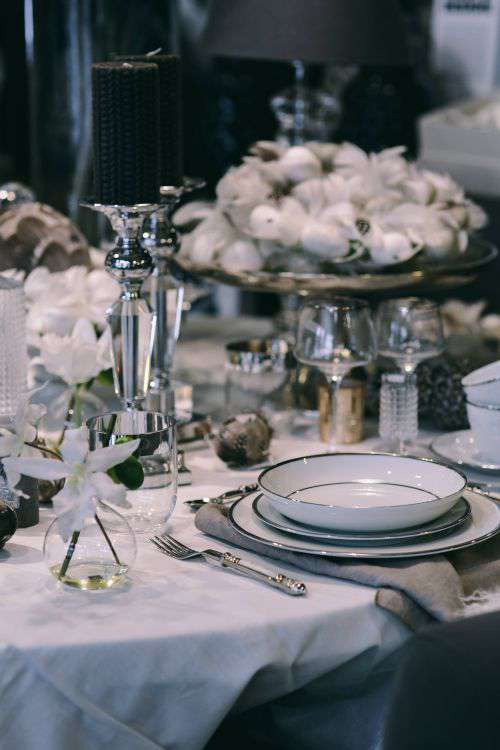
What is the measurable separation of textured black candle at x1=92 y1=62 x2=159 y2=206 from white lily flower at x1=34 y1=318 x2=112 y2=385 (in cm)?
20

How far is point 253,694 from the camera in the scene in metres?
1.09

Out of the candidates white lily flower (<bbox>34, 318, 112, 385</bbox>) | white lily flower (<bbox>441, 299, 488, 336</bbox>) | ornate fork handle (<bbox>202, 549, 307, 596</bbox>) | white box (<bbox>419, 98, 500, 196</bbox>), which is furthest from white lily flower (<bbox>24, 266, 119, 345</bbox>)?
white box (<bbox>419, 98, 500, 196</bbox>)

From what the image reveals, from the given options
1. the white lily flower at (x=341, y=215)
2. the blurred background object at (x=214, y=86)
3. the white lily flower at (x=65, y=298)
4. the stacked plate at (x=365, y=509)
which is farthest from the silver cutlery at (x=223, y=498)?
the blurred background object at (x=214, y=86)

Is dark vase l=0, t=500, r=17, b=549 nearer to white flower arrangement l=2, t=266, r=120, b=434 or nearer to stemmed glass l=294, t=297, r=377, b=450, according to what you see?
white flower arrangement l=2, t=266, r=120, b=434

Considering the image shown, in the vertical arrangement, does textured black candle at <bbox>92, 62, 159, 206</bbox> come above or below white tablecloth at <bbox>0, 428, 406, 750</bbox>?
above

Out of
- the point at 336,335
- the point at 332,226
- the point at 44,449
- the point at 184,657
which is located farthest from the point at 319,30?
the point at 184,657

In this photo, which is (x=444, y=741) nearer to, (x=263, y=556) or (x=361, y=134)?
(x=263, y=556)

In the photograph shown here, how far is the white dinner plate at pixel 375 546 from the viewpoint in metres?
1.16

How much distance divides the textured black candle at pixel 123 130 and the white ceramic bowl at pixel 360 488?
0.35 m

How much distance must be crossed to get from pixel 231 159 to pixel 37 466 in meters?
2.23

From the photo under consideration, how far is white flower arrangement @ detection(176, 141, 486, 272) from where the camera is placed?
171 cm

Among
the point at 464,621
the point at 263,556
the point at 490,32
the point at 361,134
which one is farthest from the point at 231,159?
the point at 464,621

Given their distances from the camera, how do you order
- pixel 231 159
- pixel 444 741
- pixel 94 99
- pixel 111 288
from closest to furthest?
pixel 444 741, pixel 94 99, pixel 111 288, pixel 231 159

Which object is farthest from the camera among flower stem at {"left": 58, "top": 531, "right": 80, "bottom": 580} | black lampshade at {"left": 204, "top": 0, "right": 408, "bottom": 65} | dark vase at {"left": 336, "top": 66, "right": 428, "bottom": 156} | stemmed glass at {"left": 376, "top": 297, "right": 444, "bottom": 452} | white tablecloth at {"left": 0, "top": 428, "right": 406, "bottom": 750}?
dark vase at {"left": 336, "top": 66, "right": 428, "bottom": 156}
